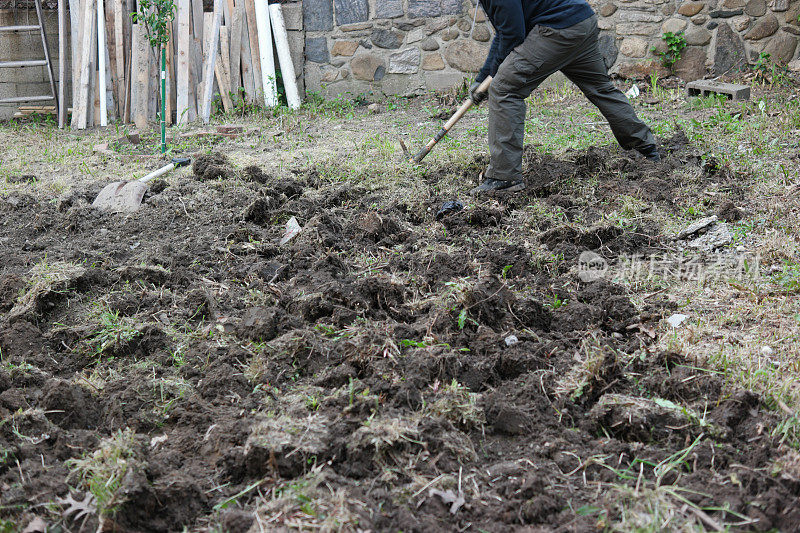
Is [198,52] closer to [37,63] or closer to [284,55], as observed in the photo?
[284,55]

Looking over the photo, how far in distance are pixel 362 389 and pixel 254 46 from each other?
264 inches

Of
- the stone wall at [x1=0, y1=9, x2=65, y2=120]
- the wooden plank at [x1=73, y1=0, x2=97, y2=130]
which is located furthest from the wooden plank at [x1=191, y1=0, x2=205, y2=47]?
the stone wall at [x1=0, y1=9, x2=65, y2=120]

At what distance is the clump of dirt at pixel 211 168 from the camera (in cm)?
540

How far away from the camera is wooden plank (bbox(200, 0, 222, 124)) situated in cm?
793

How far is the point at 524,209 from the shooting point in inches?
176

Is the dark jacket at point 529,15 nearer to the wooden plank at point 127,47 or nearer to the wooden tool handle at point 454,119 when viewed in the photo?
the wooden tool handle at point 454,119

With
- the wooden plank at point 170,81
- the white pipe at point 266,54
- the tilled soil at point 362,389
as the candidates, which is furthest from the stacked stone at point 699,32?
the wooden plank at point 170,81

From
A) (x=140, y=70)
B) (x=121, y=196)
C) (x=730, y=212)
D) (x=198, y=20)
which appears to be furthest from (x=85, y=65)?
(x=730, y=212)

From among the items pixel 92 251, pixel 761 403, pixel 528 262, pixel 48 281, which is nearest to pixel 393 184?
pixel 528 262

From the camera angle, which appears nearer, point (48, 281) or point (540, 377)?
point (540, 377)

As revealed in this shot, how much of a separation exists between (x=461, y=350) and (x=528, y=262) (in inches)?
41.5

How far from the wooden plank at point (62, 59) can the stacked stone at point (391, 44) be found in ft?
9.60

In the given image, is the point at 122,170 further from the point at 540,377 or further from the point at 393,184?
the point at 540,377

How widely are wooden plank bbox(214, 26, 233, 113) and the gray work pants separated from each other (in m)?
4.45
